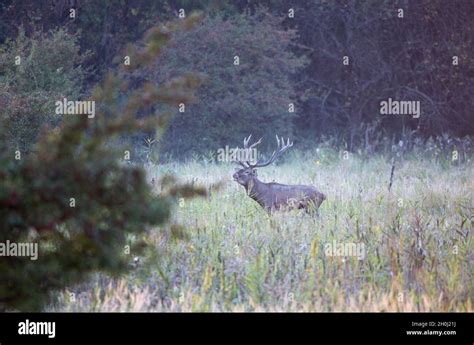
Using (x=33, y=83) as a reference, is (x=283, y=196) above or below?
below

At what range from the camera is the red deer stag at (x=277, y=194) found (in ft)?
37.4

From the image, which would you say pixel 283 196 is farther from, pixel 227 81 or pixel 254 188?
pixel 227 81

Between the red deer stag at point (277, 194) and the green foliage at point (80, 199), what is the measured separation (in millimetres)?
5527

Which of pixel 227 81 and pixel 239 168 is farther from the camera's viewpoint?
pixel 227 81

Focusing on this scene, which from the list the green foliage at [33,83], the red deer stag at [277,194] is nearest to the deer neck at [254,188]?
the red deer stag at [277,194]

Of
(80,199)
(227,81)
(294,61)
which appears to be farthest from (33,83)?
(80,199)

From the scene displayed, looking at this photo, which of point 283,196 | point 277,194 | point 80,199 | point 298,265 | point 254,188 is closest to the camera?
point 80,199

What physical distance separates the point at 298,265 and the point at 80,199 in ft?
9.67

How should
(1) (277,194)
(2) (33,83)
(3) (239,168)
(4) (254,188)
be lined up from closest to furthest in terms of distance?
(1) (277,194), (4) (254,188), (3) (239,168), (2) (33,83)

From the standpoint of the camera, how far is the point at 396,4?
27250mm

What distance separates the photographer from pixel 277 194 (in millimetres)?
11945

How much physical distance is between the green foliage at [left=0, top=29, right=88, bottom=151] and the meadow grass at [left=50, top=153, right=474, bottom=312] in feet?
17.1

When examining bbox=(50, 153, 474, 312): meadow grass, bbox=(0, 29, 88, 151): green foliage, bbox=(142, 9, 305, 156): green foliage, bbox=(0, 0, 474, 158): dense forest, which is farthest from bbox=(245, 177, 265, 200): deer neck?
bbox=(142, 9, 305, 156): green foliage

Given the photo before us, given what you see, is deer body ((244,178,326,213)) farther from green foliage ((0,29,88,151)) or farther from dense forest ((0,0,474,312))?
green foliage ((0,29,88,151))
